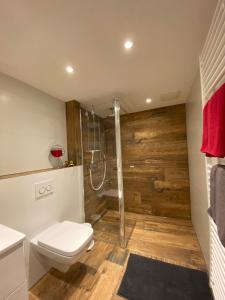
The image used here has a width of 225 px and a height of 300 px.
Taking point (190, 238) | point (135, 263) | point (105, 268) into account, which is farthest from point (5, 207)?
point (190, 238)

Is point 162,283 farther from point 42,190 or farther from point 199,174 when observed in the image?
point 42,190

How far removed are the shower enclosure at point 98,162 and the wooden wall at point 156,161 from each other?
0.10m

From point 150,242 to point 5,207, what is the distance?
1.91 meters

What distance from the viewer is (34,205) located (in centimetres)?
149

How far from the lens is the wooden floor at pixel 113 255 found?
1.33 metres

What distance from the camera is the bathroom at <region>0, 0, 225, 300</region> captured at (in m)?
0.89

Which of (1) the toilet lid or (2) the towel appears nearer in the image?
(2) the towel

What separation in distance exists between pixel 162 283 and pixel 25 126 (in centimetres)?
229

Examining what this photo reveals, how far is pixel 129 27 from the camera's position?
0.98 metres

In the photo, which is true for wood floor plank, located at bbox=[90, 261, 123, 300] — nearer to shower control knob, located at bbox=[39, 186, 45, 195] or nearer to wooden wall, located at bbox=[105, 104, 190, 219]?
shower control knob, located at bbox=[39, 186, 45, 195]

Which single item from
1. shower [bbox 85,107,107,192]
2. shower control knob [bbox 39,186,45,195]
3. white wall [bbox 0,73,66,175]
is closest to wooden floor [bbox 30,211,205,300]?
shower [bbox 85,107,107,192]

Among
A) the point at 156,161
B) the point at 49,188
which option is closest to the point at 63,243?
the point at 49,188

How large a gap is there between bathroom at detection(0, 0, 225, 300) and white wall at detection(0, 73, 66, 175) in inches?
0.5

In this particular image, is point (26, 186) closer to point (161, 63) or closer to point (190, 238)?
Answer: point (161, 63)
